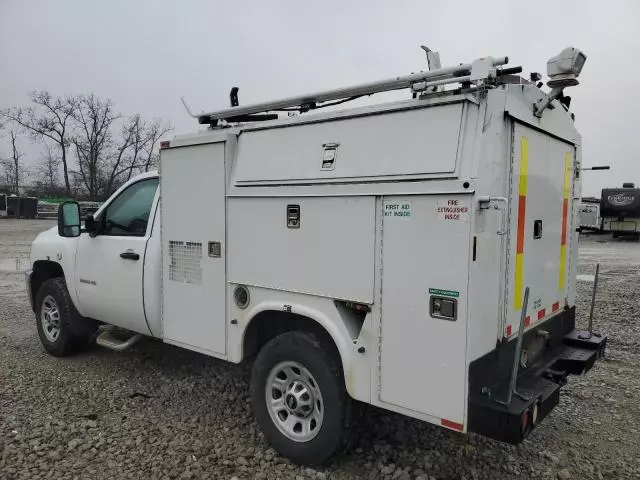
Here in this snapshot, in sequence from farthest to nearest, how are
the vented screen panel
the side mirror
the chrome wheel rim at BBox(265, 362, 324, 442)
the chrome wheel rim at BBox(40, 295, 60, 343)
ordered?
the chrome wheel rim at BBox(40, 295, 60, 343)
the side mirror
the vented screen panel
the chrome wheel rim at BBox(265, 362, 324, 442)

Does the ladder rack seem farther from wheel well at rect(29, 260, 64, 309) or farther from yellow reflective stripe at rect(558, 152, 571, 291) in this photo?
wheel well at rect(29, 260, 64, 309)

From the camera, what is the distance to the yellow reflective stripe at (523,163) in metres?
3.29

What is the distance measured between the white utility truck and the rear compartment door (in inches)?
0.8

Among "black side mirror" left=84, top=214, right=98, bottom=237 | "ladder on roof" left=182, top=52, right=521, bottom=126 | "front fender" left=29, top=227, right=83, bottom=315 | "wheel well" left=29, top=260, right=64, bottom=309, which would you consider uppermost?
"ladder on roof" left=182, top=52, right=521, bottom=126

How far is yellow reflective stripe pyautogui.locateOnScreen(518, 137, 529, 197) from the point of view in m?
3.29

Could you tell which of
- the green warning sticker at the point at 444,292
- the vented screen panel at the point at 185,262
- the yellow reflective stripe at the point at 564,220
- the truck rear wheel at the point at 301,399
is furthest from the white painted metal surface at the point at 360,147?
the yellow reflective stripe at the point at 564,220

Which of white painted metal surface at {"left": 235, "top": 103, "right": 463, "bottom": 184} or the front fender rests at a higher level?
white painted metal surface at {"left": 235, "top": 103, "right": 463, "bottom": 184}

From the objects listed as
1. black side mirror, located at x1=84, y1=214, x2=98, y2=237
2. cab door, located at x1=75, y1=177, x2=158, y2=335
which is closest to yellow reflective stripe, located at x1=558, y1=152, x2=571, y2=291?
cab door, located at x1=75, y1=177, x2=158, y2=335

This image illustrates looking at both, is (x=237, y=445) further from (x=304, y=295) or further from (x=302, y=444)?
(x=304, y=295)

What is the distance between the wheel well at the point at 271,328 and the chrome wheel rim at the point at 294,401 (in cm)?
28

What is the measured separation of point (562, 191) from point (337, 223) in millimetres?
1902

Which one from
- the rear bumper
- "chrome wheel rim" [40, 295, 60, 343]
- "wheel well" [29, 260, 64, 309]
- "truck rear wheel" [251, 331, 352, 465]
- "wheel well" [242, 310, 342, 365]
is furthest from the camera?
"wheel well" [29, 260, 64, 309]

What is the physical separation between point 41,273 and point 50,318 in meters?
0.59

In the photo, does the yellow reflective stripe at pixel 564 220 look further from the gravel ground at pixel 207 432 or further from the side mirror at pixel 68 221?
the side mirror at pixel 68 221
